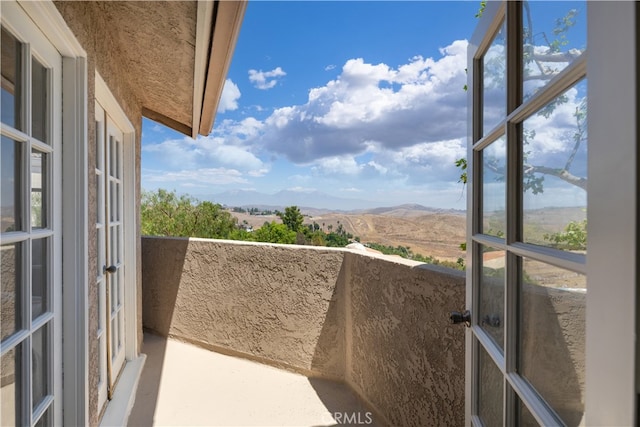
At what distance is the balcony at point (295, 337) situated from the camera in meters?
1.84

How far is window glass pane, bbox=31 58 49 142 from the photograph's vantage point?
1.22m

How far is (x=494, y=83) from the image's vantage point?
3.45 feet

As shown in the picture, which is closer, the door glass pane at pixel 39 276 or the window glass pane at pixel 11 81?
the window glass pane at pixel 11 81

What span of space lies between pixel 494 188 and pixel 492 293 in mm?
314

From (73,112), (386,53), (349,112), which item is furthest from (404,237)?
(349,112)

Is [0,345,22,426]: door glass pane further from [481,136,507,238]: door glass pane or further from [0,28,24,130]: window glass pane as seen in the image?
[481,136,507,238]: door glass pane

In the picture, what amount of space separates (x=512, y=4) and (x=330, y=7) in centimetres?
1217

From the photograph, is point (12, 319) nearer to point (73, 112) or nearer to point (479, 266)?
point (73, 112)

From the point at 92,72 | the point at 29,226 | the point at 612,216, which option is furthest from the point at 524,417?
the point at 92,72

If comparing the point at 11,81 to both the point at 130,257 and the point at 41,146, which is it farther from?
the point at 130,257

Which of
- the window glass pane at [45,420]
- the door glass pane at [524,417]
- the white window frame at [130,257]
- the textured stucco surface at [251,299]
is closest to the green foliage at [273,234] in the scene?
the textured stucco surface at [251,299]

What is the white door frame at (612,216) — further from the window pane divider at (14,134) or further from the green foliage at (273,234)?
the green foliage at (273,234)

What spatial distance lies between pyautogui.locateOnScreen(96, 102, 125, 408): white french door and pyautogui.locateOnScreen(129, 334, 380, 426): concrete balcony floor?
1.04ft

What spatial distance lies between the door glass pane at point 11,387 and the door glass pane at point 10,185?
38 centimetres
